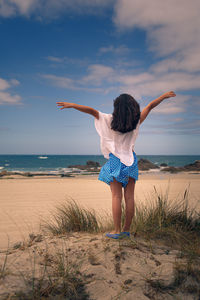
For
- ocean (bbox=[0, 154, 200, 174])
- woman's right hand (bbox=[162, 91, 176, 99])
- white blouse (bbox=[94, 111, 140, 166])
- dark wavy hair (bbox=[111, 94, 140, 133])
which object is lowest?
ocean (bbox=[0, 154, 200, 174])

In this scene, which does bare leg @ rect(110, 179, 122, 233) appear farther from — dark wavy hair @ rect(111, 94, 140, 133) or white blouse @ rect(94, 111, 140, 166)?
dark wavy hair @ rect(111, 94, 140, 133)

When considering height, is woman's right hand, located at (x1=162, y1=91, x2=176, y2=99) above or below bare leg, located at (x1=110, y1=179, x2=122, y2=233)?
above

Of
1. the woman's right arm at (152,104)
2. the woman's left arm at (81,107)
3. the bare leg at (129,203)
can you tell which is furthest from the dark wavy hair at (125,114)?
the bare leg at (129,203)

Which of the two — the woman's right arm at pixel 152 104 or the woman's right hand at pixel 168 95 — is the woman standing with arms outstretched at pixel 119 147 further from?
the woman's right hand at pixel 168 95

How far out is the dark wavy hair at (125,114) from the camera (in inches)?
132

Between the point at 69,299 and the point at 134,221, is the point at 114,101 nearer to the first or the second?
the point at 134,221

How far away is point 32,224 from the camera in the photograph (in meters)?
5.38

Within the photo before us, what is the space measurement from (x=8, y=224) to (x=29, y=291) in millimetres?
3466

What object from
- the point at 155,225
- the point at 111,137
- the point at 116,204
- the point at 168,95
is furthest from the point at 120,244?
the point at 168,95

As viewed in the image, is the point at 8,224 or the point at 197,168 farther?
the point at 197,168

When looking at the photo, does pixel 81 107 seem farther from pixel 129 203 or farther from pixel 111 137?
pixel 129 203

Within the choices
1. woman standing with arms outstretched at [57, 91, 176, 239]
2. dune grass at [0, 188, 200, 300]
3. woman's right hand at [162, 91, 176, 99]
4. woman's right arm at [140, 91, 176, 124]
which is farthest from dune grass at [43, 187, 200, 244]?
woman's right hand at [162, 91, 176, 99]

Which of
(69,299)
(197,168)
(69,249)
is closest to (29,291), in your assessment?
(69,299)

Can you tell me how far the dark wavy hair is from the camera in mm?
3342
